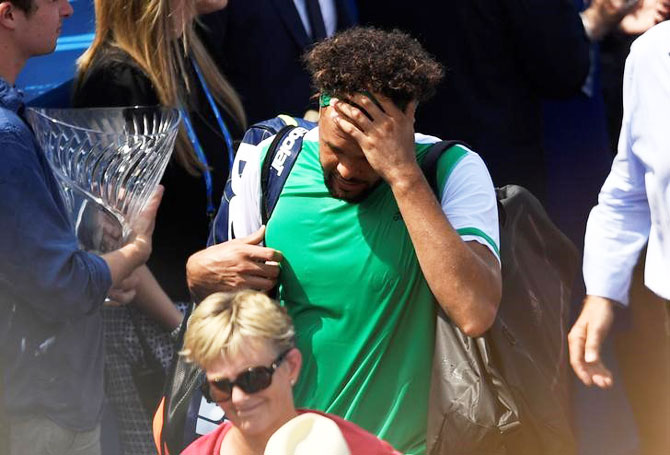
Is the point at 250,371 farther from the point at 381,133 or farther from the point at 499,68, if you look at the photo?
the point at 499,68

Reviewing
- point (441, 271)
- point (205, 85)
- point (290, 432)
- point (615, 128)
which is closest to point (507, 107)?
point (615, 128)

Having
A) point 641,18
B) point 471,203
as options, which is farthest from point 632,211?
point 641,18

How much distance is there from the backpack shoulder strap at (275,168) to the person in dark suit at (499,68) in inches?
48.7

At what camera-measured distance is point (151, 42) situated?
3998mm

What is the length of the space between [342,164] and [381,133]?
14cm

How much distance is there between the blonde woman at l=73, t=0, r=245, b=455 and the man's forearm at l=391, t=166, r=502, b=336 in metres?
1.30

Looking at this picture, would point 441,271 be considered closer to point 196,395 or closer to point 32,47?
point 196,395

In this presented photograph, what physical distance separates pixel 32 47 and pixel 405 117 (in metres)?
1.09

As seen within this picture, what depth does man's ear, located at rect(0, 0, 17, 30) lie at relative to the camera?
335 centimetres

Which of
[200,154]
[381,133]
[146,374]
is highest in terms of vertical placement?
[381,133]

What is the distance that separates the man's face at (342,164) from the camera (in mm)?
2922

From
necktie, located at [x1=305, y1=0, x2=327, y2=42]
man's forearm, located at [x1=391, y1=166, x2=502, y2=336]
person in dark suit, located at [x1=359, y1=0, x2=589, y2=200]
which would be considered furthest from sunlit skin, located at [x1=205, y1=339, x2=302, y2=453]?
necktie, located at [x1=305, y1=0, x2=327, y2=42]

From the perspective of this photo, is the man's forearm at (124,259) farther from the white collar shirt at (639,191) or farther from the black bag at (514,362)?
the white collar shirt at (639,191)

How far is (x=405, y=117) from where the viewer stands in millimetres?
2895
